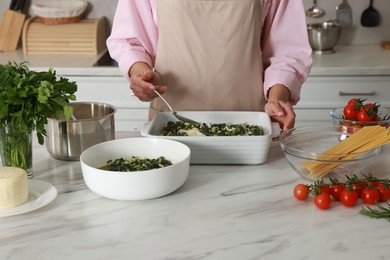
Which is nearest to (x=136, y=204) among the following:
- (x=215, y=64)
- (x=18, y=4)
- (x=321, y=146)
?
(x=321, y=146)

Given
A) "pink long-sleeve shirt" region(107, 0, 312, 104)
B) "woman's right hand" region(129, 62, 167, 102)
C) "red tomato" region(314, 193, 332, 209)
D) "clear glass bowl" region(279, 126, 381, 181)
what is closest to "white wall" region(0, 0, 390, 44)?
"pink long-sleeve shirt" region(107, 0, 312, 104)

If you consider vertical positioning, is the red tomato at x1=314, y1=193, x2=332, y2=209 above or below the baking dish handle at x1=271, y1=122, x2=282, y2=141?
below

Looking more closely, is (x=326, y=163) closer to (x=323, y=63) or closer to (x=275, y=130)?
(x=275, y=130)

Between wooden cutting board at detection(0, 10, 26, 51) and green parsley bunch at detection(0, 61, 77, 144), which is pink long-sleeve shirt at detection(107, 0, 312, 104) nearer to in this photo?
green parsley bunch at detection(0, 61, 77, 144)

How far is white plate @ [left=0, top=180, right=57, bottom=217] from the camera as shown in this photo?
1.34 meters

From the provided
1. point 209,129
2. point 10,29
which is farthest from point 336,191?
point 10,29

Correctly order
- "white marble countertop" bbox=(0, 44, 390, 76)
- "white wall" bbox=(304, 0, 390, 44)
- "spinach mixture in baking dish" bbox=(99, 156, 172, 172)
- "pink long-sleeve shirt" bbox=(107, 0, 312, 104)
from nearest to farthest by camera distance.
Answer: "spinach mixture in baking dish" bbox=(99, 156, 172, 172), "pink long-sleeve shirt" bbox=(107, 0, 312, 104), "white marble countertop" bbox=(0, 44, 390, 76), "white wall" bbox=(304, 0, 390, 44)

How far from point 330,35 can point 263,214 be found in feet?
7.17

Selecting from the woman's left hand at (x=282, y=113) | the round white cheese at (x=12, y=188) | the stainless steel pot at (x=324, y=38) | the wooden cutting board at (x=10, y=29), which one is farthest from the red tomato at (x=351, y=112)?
the wooden cutting board at (x=10, y=29)

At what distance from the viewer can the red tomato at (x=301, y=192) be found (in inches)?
54.4

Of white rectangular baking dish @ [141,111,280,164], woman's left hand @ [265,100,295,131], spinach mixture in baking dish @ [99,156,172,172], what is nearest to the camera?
spinach mixture in baking dish @ [99,156,172,172]

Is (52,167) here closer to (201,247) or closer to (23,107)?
(23,107)

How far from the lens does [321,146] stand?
1678 millimetres

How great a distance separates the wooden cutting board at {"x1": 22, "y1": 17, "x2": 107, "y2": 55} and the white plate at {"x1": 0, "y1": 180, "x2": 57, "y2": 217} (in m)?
1.98
